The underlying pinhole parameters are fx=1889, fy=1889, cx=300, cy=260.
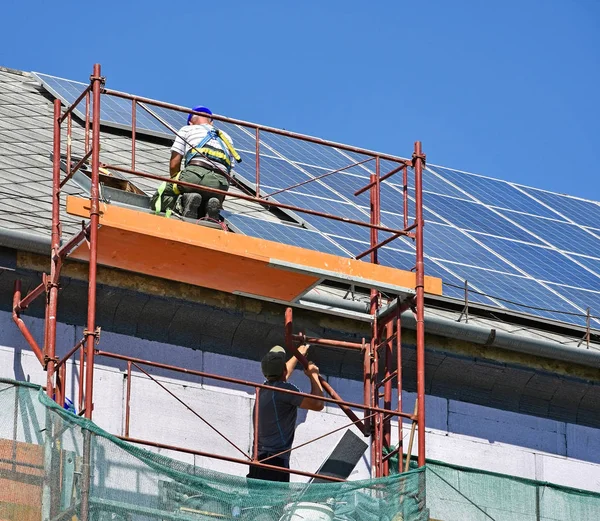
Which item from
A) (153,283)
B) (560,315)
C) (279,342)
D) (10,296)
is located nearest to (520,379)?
(560,315)

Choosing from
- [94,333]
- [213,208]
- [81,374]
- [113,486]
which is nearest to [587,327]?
[213,208]

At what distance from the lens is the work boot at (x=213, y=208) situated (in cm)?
1808

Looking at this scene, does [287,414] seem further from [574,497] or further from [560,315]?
[560,315]

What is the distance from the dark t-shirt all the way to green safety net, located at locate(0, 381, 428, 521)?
1.24 m

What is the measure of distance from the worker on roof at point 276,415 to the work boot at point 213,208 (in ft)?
5.64

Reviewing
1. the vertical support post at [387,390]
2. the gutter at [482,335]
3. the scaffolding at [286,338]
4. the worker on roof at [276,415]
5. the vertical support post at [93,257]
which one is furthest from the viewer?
the gutter at [482,335]

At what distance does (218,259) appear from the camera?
1720cm

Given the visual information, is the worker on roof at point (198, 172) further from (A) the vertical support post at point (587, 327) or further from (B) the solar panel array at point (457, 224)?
(A) the vertical support post at point (587, 327)

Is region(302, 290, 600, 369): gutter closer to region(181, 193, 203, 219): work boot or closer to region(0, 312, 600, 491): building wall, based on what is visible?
region(0, 312, 600, 491): building wall

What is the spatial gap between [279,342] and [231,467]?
5.05 ft

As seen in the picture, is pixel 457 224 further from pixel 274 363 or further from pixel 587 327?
pixel 274 363

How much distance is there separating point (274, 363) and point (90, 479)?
2.58m

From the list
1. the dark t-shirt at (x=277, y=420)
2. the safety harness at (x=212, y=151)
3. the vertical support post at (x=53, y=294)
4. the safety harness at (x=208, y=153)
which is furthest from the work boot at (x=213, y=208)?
the dark t-shirt at (x=277, y=420)

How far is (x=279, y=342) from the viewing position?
18297 millimetres
